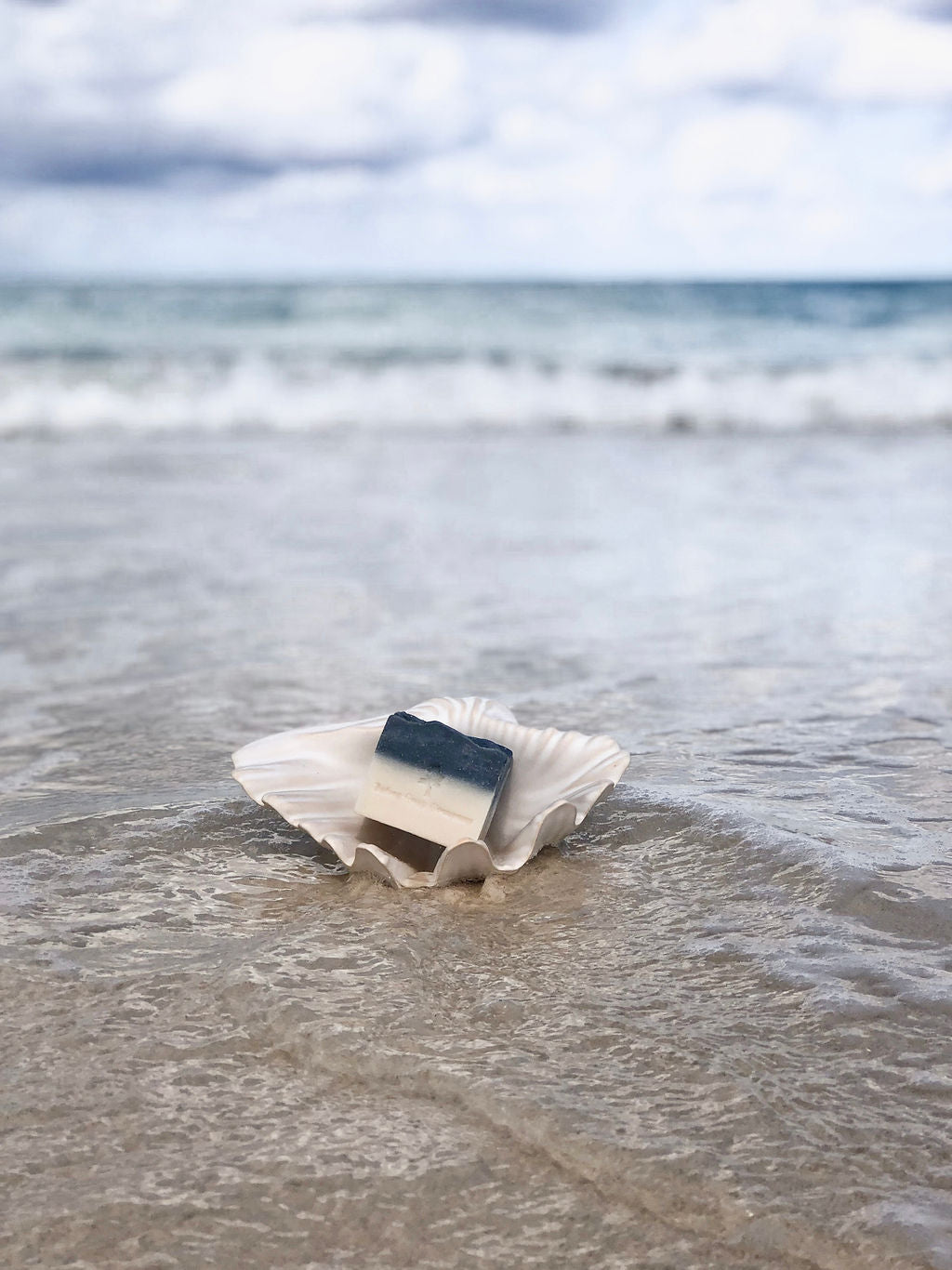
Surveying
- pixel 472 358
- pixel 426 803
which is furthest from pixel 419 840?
pixel 472 358

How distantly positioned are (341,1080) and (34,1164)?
0.95ft

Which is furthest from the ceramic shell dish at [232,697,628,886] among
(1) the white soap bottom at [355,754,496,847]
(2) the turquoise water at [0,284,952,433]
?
(2) the turquoise water at [0,284,952,433]

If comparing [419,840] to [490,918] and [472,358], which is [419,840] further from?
[472,358]

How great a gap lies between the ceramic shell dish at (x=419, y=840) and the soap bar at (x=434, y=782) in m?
0.04

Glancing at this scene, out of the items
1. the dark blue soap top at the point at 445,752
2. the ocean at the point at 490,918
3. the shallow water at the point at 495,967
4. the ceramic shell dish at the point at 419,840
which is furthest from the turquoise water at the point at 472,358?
the dark blue soap top at the point at 445,752

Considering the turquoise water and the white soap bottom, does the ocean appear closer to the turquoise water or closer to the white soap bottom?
the white soap bottom

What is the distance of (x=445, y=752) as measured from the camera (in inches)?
62.1

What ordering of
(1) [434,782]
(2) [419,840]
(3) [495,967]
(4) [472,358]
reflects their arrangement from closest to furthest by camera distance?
(3) [495,967] < (1) [434,782] < (2) [419,840] < (4) [472,358]

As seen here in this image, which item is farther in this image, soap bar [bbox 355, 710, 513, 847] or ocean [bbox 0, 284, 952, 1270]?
soap bar [bbox 355, 710, 513, 847]

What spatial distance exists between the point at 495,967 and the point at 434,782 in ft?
0.80

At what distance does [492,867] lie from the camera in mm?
1595

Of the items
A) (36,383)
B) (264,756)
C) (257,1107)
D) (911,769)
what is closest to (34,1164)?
(257,1107)

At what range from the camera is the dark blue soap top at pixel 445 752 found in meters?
1.56

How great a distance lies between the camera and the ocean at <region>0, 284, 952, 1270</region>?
3.48ft
